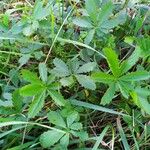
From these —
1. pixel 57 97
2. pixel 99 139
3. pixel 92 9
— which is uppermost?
Answer: pixel 92 9

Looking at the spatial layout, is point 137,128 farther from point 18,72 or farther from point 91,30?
point 18,72

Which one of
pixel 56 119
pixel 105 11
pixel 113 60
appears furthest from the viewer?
pixel 105 11

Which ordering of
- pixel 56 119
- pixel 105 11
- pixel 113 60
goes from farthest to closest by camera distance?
pixel 105 11 < pixel 56 119 < pixel 113 60

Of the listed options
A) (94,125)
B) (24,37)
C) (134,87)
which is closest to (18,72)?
(24,37)

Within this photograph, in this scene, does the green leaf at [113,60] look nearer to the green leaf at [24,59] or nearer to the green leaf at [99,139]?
the green leaf at [99,139]

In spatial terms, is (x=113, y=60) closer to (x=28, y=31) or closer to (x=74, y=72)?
(x=74, y=72)

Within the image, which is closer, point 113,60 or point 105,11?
point 113,60

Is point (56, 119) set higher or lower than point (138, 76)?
lower


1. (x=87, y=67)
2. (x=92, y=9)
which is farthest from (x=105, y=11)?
(x=87, y=67)
